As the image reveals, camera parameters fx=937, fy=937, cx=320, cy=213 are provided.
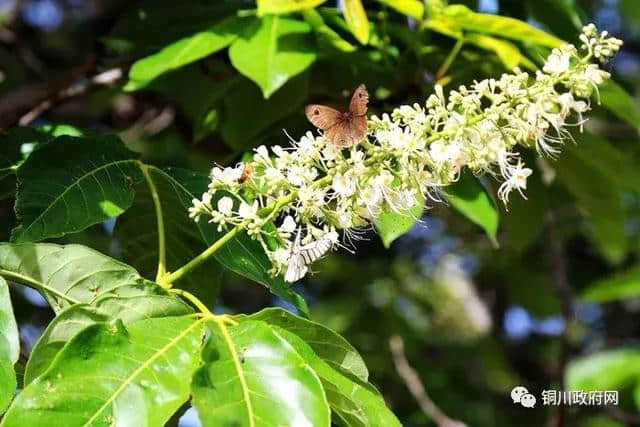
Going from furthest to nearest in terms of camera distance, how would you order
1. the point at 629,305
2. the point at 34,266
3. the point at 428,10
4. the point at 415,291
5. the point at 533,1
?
the point at 629,305
the point at 415,291
the point at 533,1
the point at 428,10
the point at 34,266

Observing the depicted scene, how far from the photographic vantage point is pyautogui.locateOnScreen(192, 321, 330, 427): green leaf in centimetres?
108

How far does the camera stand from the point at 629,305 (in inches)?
222

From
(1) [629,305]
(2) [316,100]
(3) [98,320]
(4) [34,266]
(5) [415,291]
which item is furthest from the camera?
(1) [629,305]

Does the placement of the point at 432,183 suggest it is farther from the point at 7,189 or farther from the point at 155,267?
the point at 7,189

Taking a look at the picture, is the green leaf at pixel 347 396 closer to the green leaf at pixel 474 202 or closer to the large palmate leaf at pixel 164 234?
the large palmate leaf at pixel 164 234

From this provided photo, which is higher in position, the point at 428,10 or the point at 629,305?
the point at 428,10

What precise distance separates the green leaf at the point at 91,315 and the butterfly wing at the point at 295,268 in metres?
0.17

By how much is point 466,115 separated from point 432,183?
0.36 ft

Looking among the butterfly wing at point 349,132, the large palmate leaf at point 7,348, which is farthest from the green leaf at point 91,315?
the butterfly wing at point 349,132

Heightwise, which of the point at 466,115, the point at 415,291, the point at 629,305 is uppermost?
the point at 466,115

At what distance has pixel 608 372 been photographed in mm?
3133

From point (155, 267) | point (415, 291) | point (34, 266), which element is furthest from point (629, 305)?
point (34, 266)

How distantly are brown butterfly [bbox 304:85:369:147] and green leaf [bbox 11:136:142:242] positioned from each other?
0.37 m

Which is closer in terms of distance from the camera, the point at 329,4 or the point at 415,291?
the point at 329,4
